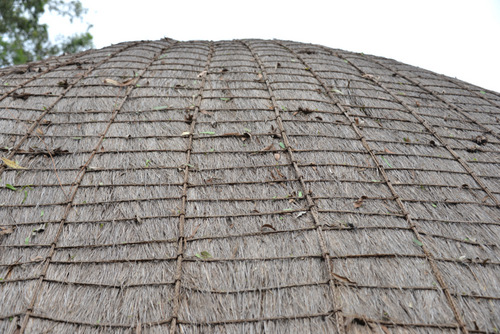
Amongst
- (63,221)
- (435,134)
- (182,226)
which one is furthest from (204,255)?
(435,134)

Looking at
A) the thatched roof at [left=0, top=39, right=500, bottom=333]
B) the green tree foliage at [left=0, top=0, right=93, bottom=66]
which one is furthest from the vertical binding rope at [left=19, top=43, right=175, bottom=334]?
the green tree foliage at [left=0, top=0, right=93, bottom=66]

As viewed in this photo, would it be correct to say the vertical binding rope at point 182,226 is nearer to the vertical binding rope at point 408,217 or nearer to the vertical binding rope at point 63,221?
the vertical binding rope at point 63,221

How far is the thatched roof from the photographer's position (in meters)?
2.41

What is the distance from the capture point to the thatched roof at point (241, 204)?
241 centimetres

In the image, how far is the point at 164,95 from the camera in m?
4.49

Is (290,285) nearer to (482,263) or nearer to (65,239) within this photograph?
(482,263)

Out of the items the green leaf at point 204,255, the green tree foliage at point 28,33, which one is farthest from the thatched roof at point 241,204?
the green tree foliage at point 28,33

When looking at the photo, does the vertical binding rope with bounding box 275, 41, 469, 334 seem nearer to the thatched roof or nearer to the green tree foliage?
the thatched roof

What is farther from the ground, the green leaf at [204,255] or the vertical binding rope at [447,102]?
the vertical binding rope at [447,102]

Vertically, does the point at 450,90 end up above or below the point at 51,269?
above

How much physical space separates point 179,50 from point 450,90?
4.78 meters

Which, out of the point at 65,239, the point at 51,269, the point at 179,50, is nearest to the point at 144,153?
the point at 65,239

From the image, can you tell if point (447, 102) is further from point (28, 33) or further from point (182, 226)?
point (28, 33)

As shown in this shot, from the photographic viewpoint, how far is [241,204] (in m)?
3.17
